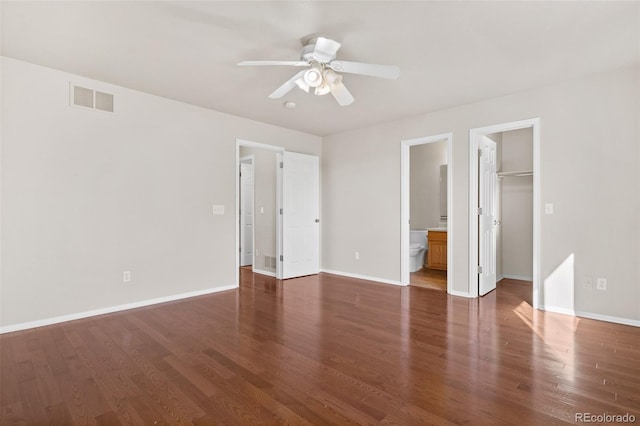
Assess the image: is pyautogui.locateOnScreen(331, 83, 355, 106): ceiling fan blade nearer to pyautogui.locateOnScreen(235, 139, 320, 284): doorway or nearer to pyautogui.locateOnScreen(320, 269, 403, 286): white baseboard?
pyautogui.locateOnScreen(235, 139, 320, 284): doorway

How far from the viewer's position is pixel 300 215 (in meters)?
5.77

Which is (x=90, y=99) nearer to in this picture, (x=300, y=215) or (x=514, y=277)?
(x=300, y=215)

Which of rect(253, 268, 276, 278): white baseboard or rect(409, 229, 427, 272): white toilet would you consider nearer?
rect(253, 268, 276, 278): white baseboard

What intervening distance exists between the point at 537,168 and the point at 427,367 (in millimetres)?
2830

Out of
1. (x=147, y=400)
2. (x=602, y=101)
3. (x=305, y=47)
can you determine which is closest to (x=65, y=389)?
(x=147, y=400)

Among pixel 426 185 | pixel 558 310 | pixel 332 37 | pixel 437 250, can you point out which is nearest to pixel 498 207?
pixel 437 250

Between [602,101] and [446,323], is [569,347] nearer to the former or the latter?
[446,323]

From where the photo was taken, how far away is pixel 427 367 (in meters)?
2.34

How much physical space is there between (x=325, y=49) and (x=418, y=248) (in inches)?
181

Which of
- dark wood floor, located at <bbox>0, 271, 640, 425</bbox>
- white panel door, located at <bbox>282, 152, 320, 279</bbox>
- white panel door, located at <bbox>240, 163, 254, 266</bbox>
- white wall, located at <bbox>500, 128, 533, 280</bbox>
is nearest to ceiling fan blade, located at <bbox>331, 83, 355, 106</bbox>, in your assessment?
dark wood floor, located at <bbox>0, 271, 640, 425</bbox>

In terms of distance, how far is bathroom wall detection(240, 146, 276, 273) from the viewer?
19.3ft

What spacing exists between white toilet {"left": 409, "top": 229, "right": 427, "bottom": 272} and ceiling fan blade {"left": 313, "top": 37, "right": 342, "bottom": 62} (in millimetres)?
4332

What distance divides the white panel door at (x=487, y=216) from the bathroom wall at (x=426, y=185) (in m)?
2.17

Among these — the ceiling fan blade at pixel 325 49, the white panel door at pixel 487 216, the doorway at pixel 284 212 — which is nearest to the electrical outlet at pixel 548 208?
the white panel door at pixel 487 216
